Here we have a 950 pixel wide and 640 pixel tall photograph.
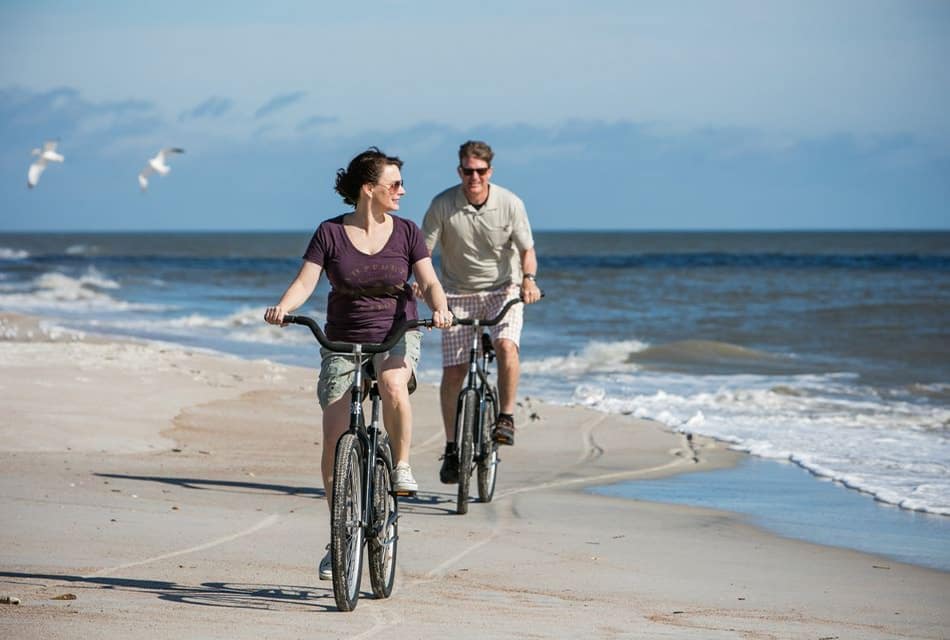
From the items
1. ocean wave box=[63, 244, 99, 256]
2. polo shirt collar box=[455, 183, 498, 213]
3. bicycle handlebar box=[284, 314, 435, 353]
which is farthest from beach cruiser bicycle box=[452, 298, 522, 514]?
ocean wave box=[63, 244, 99, 256]

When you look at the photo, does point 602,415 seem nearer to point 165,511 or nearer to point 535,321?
point 165,511

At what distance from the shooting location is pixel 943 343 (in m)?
21.3

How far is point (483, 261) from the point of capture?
809cm

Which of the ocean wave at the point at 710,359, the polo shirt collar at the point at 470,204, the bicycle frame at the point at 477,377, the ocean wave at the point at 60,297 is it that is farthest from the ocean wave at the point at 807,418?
the ocean wave at the point at 60,297

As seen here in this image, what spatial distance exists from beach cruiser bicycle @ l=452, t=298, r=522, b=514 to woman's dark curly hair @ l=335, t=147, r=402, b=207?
2.02 meters

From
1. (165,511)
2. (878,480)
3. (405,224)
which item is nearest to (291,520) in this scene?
(165,511)

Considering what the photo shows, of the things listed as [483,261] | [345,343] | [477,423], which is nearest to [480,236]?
[483,261]

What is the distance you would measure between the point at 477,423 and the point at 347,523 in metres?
2.83

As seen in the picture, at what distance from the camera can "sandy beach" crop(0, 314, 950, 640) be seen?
191 inches

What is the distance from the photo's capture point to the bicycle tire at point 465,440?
730 centimetres

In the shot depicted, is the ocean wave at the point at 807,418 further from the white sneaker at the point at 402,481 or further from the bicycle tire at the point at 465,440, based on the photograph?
the white sneaker at the point at 402,481

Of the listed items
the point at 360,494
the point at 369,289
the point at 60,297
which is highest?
the point at 60,297

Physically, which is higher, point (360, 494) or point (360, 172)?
point (360, 172)

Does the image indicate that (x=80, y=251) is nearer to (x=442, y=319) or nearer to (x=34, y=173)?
(x=34, y=173)
